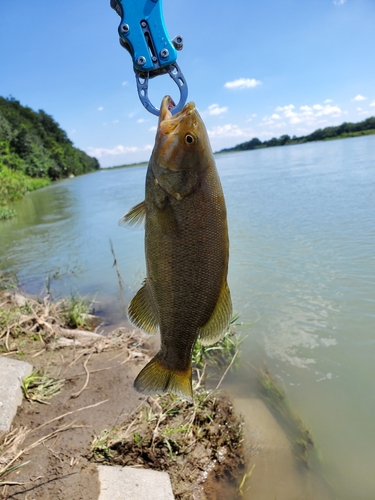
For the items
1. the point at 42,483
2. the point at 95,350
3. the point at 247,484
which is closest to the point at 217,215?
the point at 42,483

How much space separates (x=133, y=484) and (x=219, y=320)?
6.52 feet

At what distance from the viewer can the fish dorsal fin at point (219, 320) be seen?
197 cm

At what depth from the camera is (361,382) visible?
213 inches

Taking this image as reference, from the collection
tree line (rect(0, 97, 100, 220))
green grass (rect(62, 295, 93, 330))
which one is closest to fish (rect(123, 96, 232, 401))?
green grass (rect(62, 295, 93, 330))

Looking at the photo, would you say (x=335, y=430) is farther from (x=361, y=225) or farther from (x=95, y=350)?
(x=361, y=225)

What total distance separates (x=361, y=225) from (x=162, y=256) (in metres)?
11.8

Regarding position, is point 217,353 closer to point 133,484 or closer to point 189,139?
point 133,484

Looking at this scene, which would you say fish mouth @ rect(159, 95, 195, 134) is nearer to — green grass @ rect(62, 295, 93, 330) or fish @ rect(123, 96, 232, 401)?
fish @ rect(123, 96, 232, 401)

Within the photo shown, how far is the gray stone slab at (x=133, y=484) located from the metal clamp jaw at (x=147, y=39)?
9.60ft

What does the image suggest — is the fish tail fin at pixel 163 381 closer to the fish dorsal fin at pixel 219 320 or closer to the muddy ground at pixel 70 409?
the fish dorsal fin at pixel 219 320

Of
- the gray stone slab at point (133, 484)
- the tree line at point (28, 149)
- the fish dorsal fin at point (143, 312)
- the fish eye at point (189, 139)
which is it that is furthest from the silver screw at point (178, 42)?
the tree line at point (28, 149)

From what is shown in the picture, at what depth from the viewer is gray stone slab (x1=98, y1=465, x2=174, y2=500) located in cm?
291

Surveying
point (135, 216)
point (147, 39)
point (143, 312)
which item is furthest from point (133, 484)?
point (147, 39)

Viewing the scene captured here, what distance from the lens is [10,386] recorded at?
12.5 ft
